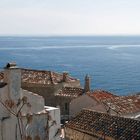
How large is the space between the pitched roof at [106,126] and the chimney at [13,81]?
175 inches

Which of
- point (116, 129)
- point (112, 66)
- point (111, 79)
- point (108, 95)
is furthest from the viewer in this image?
point (112, 66)

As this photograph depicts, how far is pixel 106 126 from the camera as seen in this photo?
756 inches

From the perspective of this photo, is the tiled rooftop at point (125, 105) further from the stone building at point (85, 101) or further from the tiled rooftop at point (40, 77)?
the tiled rooftop at point (40, 77)

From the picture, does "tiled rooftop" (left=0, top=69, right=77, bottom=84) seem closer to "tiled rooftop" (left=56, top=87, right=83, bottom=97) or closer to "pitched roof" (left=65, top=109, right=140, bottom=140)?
"tiled rooftop" (left=56, top=87, right=83, bottom=97)

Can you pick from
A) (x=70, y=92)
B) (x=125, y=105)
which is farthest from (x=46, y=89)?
(x=125, y=105)

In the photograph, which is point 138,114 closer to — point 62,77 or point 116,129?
point 116,129

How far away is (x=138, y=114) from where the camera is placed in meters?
26.5

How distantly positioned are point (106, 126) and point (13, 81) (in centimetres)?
649

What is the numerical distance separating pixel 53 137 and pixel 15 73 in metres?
3.47

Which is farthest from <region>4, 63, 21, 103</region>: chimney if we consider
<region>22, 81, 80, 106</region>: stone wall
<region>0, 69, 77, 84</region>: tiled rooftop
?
<region>0, 69, 77, 84</region>: tiled rooftop

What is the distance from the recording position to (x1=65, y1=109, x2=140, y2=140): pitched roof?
18031 mm

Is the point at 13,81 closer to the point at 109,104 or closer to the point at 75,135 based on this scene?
the point at 75,135

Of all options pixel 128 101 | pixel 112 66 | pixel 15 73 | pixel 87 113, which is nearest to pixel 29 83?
pixel 128 101

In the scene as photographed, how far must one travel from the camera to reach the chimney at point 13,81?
14.1m
